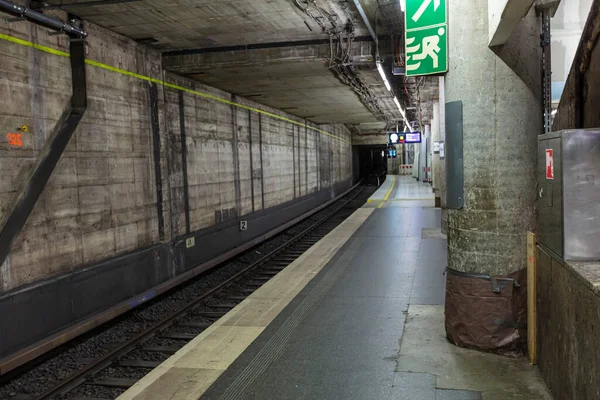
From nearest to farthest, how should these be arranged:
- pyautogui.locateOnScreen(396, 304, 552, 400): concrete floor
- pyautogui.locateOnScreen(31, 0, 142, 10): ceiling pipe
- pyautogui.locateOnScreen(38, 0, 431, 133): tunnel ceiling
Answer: pyautogui.locateOnScreen(396, 304, 552, 400): concrete floor
pyautogui.locateOnScreen(31, 0, 142, 10): ceiling pipe
pyautogui.locateOnScreen(38, 0, 431, 133): tunnel ceiling

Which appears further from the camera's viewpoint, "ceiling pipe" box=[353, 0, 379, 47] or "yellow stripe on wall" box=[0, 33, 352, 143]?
"ceiling pipe" box=[353, 0, 379, 47]

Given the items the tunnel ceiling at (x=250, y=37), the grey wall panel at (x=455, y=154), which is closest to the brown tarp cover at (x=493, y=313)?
the grey wall panel at (x=455, y=154)

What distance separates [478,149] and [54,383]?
5.35m

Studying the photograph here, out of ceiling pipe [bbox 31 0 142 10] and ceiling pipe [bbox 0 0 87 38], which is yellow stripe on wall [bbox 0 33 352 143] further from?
ceiling pipe [bbox 31 0 142 10]

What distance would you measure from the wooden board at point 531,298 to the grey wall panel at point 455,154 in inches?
30.1

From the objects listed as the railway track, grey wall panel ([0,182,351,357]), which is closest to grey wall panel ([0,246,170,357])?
grey wall panel ([0,182,351,357])

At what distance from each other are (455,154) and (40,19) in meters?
5.52

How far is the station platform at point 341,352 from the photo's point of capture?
4.04 metres

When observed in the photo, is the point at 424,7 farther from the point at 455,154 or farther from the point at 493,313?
the point at 493,313

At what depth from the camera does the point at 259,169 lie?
1590 cm

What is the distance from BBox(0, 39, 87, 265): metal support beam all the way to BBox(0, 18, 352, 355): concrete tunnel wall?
0.33 ft

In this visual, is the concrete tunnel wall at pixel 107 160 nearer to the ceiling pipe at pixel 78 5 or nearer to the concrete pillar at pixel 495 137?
the ceiling pipe at pixel 78 5

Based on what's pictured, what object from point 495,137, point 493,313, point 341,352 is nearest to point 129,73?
point 341,352

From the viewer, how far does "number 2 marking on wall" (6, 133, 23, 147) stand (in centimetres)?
589
